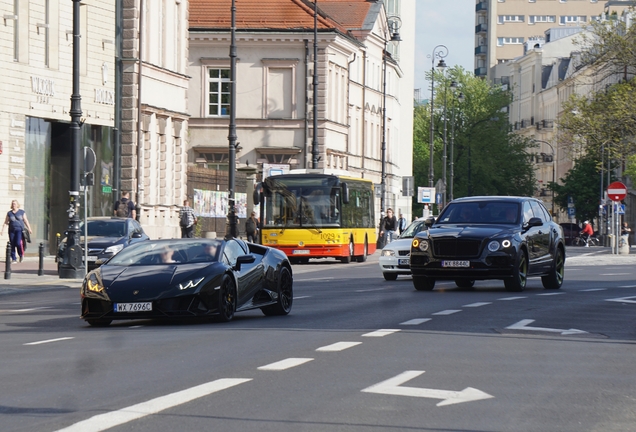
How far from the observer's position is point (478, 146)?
12088 centimetres

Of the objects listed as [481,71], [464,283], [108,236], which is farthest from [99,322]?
[481,71]

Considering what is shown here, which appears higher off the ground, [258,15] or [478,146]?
[258,15]

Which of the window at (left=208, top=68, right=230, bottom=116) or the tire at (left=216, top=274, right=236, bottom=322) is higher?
the window at (left=208, top=68, right=230, bottom=116)

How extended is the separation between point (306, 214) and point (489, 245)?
64.9 feet

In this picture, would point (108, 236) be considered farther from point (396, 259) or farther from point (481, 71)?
point (481, 71)

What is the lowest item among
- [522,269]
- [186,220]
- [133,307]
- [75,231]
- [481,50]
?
[133,307]

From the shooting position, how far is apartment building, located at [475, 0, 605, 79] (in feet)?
601

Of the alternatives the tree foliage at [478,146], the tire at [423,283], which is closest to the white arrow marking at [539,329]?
the tire at [423,283]

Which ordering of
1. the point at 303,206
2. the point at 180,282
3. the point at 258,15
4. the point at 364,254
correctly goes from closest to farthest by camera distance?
1. the point at 180,282
2. the point at 303,206
3. the point at 364,254
4. the point at 258,15

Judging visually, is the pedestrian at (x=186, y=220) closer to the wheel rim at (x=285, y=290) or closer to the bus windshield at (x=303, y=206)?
the bus windshield at (x=303, y=206)

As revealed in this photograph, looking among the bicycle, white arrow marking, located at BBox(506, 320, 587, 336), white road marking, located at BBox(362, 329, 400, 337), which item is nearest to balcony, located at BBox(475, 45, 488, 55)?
the bicycle

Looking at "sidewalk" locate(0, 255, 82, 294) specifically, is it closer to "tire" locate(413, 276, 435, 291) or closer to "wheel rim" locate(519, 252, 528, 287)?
"tire" locate(413, 276, 435, 291)

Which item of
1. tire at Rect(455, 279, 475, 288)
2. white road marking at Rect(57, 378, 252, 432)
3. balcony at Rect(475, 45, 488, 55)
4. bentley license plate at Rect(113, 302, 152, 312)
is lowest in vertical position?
white road marking at Rect(57, 378, 252, 432)

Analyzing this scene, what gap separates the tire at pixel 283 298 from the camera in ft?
66.5
